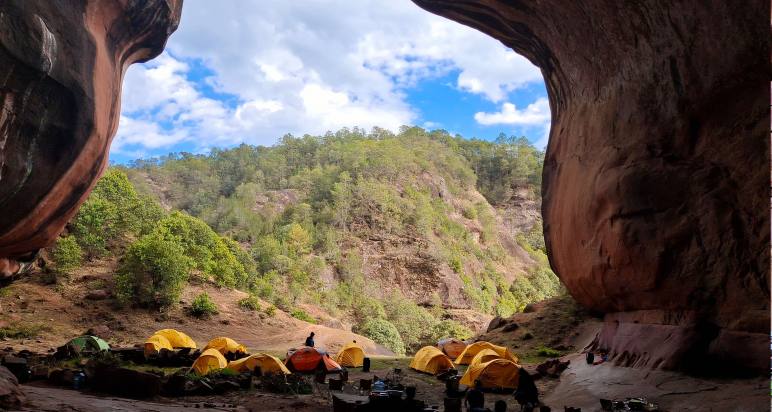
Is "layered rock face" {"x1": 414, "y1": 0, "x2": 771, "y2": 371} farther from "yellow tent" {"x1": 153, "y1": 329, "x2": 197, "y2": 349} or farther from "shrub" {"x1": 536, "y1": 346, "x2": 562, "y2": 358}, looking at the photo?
"yellow tent" {"x1": 153, "y1": 329, "x2": 197, "y2": 349}

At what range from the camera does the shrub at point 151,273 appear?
3109cm

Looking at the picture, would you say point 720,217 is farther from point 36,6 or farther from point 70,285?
point 70,285

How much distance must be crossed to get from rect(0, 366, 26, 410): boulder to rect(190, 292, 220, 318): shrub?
77.6 feet

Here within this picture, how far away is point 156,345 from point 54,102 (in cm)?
1157

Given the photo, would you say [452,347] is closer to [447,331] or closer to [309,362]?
[309,362]

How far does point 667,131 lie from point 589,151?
9.59ft

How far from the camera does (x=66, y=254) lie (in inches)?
1243

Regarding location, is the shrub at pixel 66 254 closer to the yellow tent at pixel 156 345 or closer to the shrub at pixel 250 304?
the shrub at pixel 250 304

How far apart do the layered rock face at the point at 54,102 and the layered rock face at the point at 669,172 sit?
1251 centimetres

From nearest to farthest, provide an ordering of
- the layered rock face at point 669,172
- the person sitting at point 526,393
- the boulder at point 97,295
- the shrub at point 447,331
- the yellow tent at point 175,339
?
1. the layered rock face at point 669,172
2. the person sitting at point 526,393
3. the yellow tent at point 175,339
4. the boulder at point 97,295
5. the shrub at point 447,331

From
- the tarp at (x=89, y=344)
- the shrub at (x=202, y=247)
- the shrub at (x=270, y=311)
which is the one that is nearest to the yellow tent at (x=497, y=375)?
the tarp at (x=89, y=344)

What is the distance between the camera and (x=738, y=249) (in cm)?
1077

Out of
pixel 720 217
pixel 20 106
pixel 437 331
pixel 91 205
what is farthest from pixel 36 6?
pixel 437 331

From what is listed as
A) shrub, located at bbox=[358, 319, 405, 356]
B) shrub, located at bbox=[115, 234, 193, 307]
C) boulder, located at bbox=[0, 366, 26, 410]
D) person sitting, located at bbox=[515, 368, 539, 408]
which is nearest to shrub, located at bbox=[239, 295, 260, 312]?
shrub, located at bbox=[115, 234, 193, 307]
